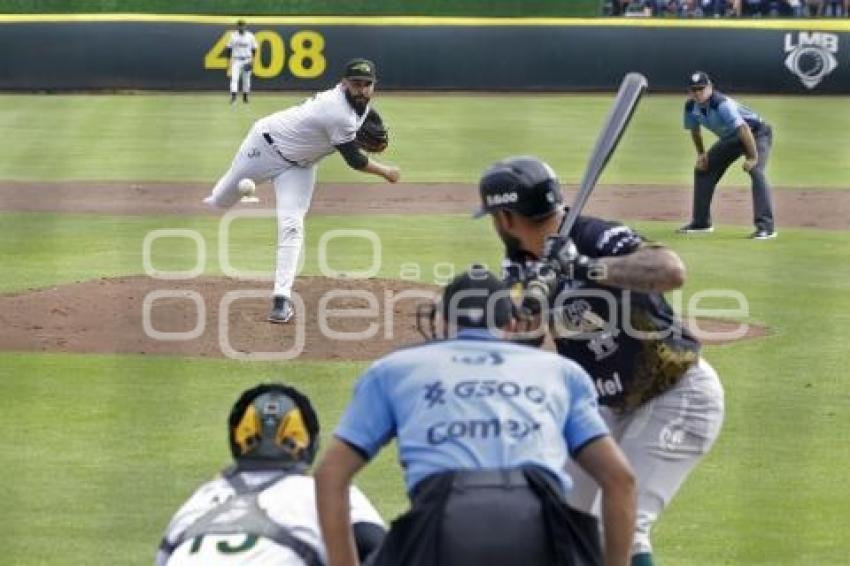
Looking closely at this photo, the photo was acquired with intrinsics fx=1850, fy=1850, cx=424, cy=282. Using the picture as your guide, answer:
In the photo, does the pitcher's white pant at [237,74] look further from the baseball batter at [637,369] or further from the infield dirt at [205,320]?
the baseball batter at [637,369]

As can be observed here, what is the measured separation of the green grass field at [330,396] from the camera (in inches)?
316

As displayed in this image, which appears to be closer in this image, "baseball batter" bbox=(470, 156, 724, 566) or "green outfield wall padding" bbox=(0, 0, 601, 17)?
"baseball batter" bbox=(470, 156, 724, 566)

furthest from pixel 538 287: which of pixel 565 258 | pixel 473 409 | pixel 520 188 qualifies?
pixel 473 409

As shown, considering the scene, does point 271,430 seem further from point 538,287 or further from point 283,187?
point 283,187

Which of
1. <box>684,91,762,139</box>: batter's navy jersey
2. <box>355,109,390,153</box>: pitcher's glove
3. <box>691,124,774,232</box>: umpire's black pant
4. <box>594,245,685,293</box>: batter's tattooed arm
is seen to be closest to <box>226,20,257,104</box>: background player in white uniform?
<box>684,91,762,139</box>: batter's navy jersey

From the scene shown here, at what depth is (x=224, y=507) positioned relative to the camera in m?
4.60

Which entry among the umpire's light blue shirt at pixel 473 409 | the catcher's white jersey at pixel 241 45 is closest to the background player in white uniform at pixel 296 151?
the umpire's light blue shirt at pixel 473 409

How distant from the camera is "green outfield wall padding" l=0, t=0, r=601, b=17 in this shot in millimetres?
39906

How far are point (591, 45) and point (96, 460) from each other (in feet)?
98.7

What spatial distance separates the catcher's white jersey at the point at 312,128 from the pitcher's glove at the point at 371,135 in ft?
0.84

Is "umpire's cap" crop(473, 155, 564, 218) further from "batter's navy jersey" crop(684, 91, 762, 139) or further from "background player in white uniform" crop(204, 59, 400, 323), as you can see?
"batter's navy jersey" crop(684, 91, 762, 139)

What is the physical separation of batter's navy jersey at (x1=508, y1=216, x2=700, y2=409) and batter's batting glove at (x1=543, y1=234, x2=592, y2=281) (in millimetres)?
425

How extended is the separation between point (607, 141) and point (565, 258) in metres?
0.58

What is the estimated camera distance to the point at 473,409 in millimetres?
4457
